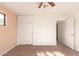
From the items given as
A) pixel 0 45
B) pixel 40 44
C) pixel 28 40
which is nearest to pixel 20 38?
→ pixel 28 40

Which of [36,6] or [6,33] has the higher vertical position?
[36,6]

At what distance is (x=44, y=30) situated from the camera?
8.20 metres

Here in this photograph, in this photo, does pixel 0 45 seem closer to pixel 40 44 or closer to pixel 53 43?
pixel 40 44

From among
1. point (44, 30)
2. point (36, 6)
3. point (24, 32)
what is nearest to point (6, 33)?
point (36, 6)

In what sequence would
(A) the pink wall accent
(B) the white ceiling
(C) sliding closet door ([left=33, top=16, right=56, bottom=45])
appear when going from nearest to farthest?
1. (B) the white ceiling
2. (A) the pink wall accent
3. (C) sliding closet door ([left=33, top=16, right=56, bottom=45])

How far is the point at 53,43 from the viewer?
816 cm

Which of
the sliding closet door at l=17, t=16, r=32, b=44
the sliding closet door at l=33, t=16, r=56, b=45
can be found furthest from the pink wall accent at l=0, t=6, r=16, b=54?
the sliding closet door at l=33, t=16, r=56, b=45

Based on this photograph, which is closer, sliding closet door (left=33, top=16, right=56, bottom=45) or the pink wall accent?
the pink wall accent

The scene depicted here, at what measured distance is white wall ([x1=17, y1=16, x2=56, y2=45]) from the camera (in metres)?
8.15

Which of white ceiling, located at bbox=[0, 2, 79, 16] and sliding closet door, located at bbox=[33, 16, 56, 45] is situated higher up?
white ceiling, located at bbox=[0, 2, 79, 16]

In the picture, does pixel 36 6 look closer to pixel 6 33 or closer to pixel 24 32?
pixel 6 33

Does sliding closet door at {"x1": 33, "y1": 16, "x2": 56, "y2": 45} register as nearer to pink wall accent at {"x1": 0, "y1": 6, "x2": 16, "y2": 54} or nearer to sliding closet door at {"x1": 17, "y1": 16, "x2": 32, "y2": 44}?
sliding closet door at {"x1": 17, "y1": 16, "x2": 32, "y2": 44}

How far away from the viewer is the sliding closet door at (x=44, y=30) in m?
8.14

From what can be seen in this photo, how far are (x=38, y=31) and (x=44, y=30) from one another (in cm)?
42
